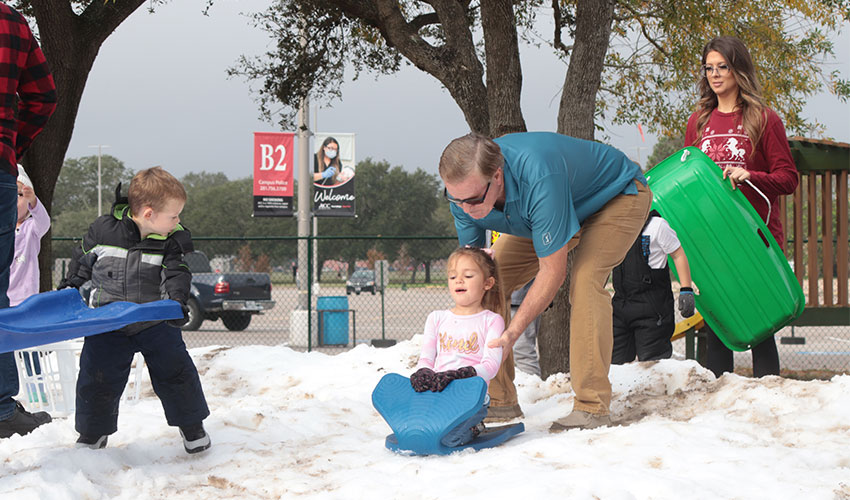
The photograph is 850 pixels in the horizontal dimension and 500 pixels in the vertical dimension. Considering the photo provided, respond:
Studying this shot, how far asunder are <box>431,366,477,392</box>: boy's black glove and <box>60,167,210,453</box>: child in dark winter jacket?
3.55 feet

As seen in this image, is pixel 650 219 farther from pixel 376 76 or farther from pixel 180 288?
pixel 376 76

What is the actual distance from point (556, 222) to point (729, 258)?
2045mm

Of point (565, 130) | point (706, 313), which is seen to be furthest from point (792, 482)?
point (565, 130)

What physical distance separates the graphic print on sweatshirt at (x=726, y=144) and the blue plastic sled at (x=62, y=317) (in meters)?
3.24

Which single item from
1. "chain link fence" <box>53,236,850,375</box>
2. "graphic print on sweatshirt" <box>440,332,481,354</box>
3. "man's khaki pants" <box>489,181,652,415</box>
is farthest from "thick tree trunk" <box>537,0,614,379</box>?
"chain link fence" <box>53,236,850,375</box>

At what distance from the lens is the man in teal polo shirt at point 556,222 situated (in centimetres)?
321

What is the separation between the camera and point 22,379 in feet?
15.3

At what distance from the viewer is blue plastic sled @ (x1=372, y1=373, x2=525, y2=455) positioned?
3260 mm

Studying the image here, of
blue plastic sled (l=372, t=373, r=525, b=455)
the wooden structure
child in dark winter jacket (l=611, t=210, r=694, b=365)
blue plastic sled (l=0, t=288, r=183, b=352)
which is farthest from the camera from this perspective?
the wooden structure

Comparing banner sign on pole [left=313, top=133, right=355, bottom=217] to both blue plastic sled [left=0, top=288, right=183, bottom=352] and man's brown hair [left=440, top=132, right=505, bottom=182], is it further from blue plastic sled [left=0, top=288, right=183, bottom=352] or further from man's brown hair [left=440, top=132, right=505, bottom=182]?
man's brown hair [left=440, top=132, right=505, bottom=182]

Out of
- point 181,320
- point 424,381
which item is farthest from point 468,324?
point 181,320

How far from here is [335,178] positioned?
19.6 meters

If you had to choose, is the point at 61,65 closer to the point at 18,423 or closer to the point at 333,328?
the point at 18,423

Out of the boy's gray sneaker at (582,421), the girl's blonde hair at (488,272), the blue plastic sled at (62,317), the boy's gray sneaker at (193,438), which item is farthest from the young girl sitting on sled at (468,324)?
the blue plastic sled at (62,317)
